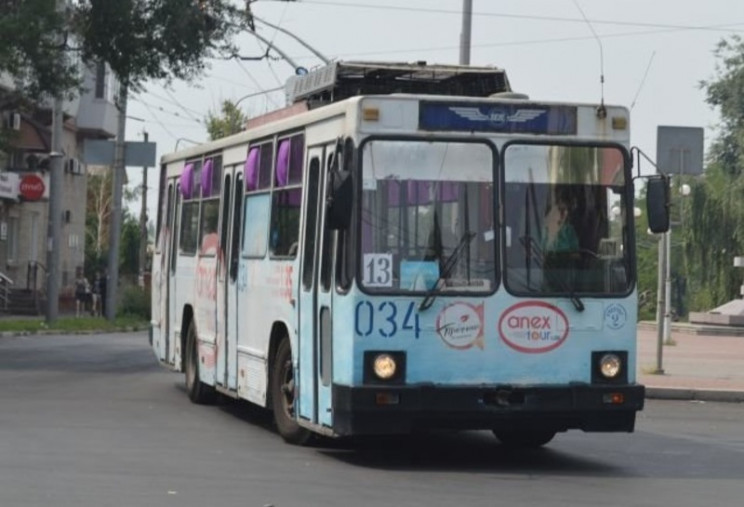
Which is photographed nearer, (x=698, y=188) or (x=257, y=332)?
(x=257, y=332)

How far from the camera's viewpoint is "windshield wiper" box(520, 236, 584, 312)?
543 inches

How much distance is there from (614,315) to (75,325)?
34.5 m

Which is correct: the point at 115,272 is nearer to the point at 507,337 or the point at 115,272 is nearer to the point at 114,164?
the point at 114,164

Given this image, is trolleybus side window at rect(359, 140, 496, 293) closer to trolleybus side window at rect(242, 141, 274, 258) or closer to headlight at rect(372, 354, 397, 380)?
headlight at rect(372, 354, 397, 380)

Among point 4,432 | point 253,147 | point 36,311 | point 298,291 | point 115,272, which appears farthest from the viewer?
point 36,311

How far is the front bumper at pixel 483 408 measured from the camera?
1340 cm

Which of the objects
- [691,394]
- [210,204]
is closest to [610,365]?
[210,204]

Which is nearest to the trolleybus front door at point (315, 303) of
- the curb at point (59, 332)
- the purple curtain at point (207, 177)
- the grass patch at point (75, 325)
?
the purple curtain at point (207, 177)

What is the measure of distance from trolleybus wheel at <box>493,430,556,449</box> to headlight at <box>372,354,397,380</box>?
2.10m

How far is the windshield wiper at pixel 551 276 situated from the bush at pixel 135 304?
42035mm

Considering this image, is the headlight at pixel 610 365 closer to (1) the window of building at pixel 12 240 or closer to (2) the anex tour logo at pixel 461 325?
(2) the anex tour logo at pixel 461 325

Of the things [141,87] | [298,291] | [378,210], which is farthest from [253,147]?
[141,87]

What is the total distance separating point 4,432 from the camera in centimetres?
1580

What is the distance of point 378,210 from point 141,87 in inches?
824
